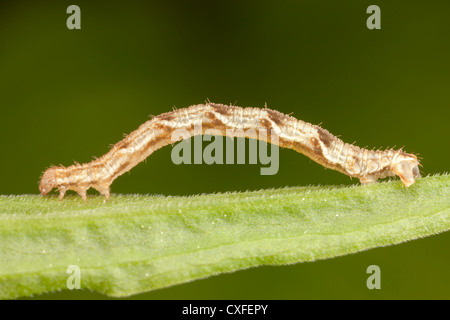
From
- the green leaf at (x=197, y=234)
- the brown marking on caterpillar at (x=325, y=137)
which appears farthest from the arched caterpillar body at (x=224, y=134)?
the green leaf at (x=197, y=234)

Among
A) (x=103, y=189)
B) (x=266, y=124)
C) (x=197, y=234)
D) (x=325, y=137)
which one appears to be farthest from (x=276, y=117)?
→ (x=197, y=234)

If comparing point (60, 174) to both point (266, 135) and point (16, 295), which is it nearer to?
point (16, 295)

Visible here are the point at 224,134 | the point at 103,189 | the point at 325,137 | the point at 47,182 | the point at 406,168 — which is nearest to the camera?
the point at 406,168

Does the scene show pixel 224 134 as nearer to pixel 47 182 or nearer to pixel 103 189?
pixel 103 189

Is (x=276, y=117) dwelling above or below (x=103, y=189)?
above

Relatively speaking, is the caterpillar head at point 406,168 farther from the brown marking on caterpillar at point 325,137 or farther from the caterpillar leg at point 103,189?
the caterpillar leg at point 103,189

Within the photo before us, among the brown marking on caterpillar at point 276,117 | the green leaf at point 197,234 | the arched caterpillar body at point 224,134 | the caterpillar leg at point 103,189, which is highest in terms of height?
the brown marking on caterpillar at point 276,117

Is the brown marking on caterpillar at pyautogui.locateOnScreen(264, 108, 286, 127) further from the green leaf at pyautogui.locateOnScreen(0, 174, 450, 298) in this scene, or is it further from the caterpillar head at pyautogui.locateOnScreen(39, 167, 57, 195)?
the caterpillar head at pyautogui.locateOnScreen(39, 167, 57, 195)
